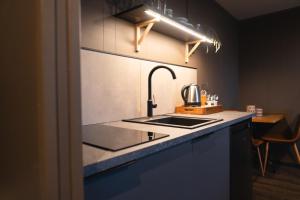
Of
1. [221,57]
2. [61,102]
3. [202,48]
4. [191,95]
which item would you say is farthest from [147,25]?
[221,57]

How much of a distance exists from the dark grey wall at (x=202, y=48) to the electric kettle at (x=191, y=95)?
312mm

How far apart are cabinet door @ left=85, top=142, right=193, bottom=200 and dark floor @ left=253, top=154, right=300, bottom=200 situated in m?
1.53

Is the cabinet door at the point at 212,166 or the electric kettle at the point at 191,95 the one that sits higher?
the electric kettle at the point at 191,95

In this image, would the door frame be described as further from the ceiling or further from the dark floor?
the ceiling

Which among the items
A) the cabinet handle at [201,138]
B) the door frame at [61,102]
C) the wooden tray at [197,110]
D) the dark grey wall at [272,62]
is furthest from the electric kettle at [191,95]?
the dark grey wall at [272,62]

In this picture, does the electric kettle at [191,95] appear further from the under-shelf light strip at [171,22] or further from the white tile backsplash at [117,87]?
the under-shelf light strip at [171,22]

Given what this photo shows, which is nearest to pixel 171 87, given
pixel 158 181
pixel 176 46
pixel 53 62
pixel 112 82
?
pixel 176 46

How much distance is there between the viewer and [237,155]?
66.7 inches

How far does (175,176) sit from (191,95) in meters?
1.13

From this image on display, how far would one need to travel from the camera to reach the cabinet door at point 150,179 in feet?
2.28

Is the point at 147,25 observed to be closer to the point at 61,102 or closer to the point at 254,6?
the point at 61,102

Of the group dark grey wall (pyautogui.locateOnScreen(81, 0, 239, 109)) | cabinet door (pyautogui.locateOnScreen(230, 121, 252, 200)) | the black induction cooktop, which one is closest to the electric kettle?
dark grey wall (pyautogui.locateOnScreen(81, 0, 239, 109))

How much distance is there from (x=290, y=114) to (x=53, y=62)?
3.53m

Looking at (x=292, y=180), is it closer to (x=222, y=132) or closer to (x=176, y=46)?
(x=222, y=132)
